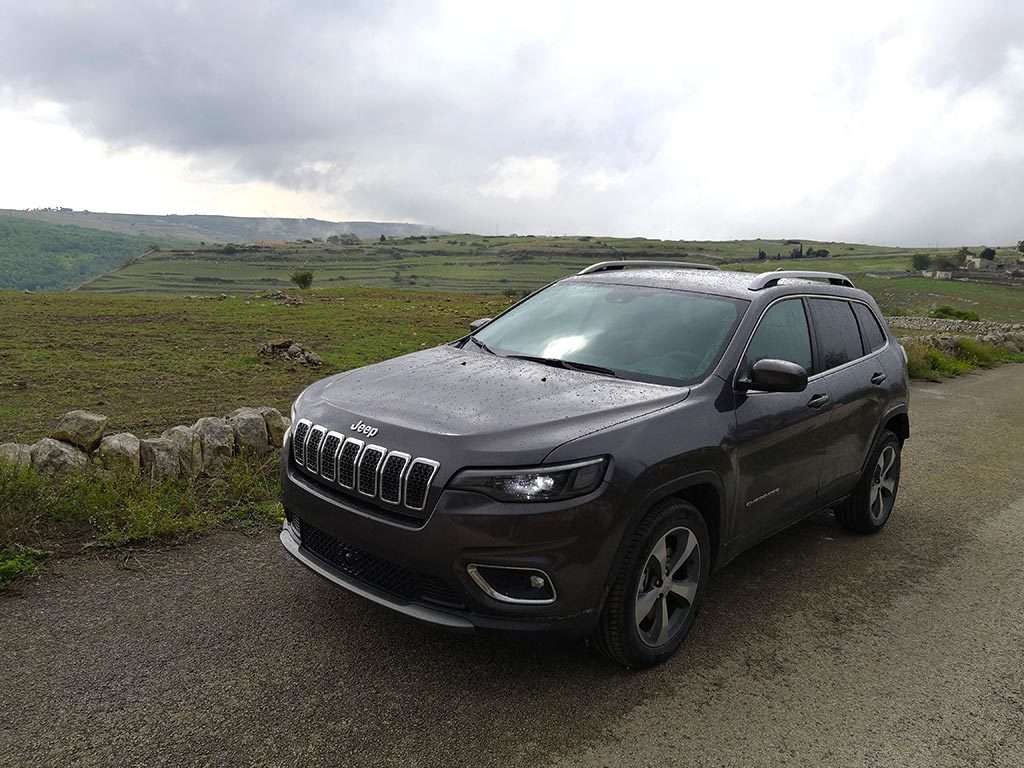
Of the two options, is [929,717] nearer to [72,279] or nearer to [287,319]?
[287,319]

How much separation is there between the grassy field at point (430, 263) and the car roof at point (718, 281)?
297ft

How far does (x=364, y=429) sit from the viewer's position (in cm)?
327

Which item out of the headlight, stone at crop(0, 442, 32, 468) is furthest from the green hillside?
the headlight

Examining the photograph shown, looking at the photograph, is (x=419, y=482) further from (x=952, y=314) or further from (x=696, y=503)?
(x=952, y=314)

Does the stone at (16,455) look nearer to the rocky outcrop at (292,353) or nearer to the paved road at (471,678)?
the paved road at (471,678)

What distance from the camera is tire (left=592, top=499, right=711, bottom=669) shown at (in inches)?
127

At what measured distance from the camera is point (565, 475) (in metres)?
3.00

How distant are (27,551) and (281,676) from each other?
2039 millimetres

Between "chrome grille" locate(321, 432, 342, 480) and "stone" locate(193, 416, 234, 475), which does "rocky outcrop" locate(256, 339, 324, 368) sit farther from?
"chrome grille" locate(321, 432, 342, 480)

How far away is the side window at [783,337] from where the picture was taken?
13.5ft

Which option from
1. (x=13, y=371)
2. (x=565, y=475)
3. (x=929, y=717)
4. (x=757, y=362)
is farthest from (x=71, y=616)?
(x=13, y=371)

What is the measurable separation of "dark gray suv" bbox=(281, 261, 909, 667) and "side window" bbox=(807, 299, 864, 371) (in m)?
0.02

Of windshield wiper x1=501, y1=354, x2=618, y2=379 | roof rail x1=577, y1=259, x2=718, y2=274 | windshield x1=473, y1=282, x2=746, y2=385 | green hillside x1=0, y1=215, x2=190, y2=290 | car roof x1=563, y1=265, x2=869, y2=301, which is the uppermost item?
roof rail x1=577, y1=259, x2=718, y2=274

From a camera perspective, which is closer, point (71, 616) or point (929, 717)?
point (929, 717)
